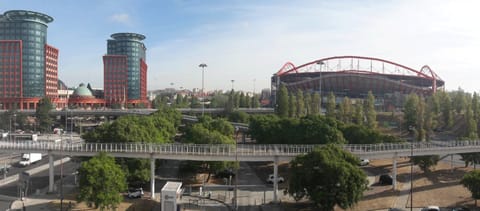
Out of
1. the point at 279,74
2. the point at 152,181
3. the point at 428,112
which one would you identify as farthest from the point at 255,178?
the point at 279,74

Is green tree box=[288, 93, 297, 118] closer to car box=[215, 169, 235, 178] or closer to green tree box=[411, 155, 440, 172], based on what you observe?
green tree box=[411, 155, 440, 172]

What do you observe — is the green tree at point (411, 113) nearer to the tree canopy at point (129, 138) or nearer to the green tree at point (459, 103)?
the green tree at point (459, 103)

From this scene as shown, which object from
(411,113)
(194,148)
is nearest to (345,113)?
(411,113)

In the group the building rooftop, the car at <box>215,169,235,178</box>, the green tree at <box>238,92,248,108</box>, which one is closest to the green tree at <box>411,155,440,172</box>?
the car at <box>215,169,235,178</box>

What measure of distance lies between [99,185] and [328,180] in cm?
2225

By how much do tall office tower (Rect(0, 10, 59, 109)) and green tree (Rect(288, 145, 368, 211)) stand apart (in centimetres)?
13882

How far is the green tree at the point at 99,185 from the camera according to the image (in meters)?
36.4

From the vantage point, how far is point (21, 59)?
5792 inches

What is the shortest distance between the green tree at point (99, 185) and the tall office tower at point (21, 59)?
414ft

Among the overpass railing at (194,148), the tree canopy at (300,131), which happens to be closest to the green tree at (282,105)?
the tree canopy at (300,131)

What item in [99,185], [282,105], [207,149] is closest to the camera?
[99,185]

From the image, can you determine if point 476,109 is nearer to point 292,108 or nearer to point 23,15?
point 292,108

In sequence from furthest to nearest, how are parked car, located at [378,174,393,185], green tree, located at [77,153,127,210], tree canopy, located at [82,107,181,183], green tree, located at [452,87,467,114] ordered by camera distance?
green tree, located at [452,87,467,114] < parked car, located at [378,174,393,185] < tree canopy, located at [82,107,181,183] < green tree, located at [77,153,127,210]

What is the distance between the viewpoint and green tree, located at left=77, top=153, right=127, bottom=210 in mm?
36438
